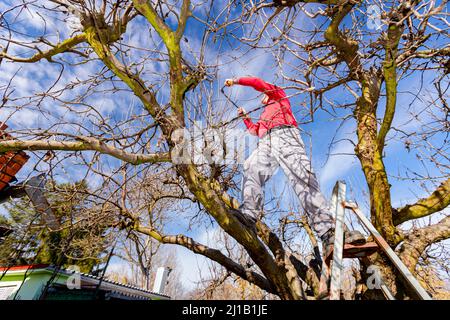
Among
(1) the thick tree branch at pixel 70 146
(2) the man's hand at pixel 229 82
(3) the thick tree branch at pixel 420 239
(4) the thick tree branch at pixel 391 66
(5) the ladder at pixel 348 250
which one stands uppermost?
(2) the man's hand at pixel 229 82

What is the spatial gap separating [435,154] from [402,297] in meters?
1.81

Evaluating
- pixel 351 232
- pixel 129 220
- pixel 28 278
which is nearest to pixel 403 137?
pixel 351 232

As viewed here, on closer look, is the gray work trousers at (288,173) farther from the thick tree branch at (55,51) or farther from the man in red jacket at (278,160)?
the thick tree branch at (55,51)

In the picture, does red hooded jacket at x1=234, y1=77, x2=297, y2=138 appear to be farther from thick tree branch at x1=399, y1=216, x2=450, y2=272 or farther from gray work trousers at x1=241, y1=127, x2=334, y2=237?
thick tree branch at x1=399, y1=216, x2=450, y2=272

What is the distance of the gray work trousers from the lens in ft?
9.10

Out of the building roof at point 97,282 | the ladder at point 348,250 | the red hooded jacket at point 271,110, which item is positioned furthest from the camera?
the building roof at point 97,282

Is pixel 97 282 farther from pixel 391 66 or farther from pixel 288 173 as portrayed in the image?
pixel 391 66

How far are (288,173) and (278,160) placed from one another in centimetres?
22

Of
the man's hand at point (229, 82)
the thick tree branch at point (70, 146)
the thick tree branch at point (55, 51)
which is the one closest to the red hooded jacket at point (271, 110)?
the man's hand at point (229, 82)

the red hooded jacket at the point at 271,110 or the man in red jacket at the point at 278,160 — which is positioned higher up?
the red hooded jacket at the point at 271,110

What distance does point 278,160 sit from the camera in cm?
322

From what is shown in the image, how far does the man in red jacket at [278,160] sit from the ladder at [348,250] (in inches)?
15.7

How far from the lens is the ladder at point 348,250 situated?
1.83 meters

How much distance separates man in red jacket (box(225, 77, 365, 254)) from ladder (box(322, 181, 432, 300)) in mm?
400
